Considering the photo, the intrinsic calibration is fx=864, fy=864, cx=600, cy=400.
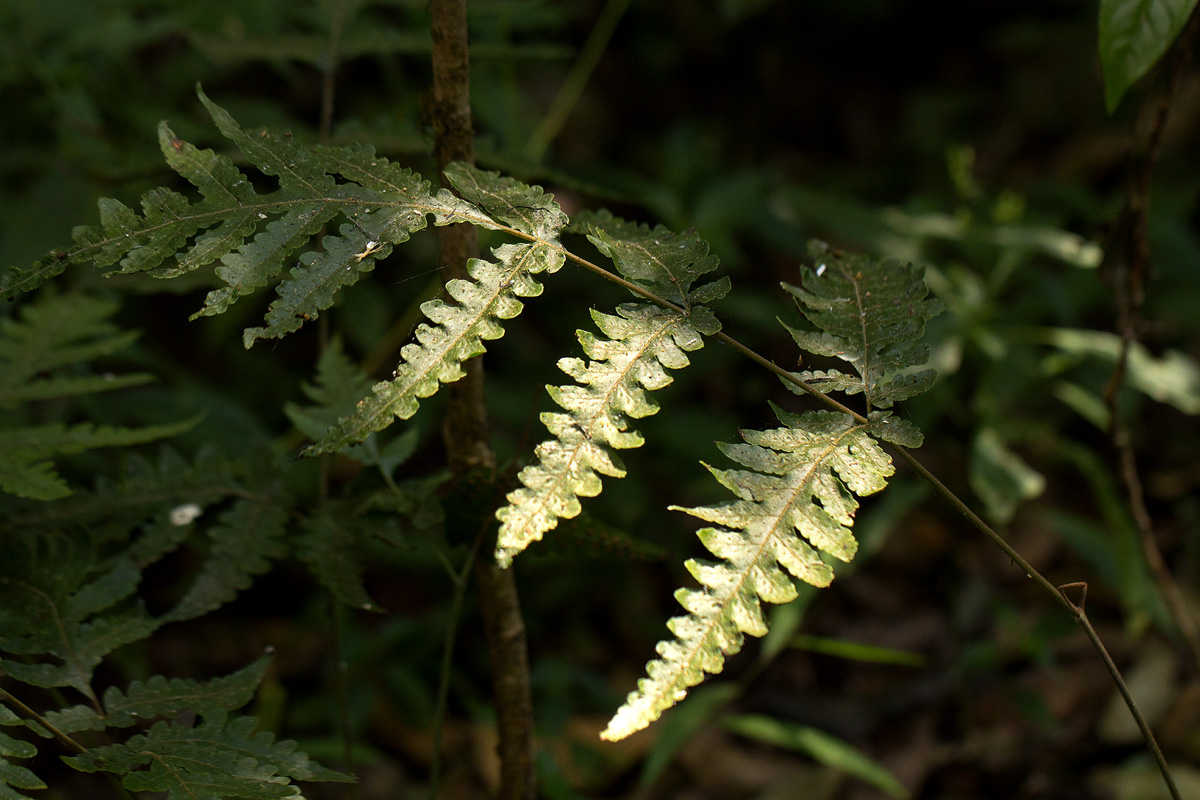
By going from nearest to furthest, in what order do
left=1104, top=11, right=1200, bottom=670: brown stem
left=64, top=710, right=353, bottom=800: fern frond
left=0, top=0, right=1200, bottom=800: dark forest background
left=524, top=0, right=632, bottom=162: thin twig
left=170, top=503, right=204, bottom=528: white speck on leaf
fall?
left=64, top=710, right=353, bottom=800: fern frond < left=170, top=503, right=204, bottom=528: white speck on leaf < left=1104, top=11, right=1200, bottom=670: brown stem < left=0, top=0, right=1200, bottom=800: dark forest background < left=524, top=0, right=632, bottom=162: thin twig

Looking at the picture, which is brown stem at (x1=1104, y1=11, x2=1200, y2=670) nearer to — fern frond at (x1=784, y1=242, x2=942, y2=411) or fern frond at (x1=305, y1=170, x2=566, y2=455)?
fern frond at (x1=784, y1=242, x2=942, y2=411)

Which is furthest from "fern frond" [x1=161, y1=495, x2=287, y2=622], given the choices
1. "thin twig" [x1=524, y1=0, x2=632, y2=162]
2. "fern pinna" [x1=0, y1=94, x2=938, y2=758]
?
"thin twig" [x1=524, y1=0, x2=632, y2=162]

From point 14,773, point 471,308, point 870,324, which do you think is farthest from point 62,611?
point 870,324

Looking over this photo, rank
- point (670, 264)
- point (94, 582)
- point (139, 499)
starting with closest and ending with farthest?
point (670, 264), point (94, 582), point (139, 499)

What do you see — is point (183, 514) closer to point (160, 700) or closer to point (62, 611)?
point (62, 611)

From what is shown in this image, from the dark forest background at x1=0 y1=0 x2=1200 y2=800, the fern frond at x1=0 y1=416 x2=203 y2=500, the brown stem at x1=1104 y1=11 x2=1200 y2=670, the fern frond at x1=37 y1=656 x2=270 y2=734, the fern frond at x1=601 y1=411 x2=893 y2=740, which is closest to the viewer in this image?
the fern frond at x1=601 y1=411 x2=893 y2=740

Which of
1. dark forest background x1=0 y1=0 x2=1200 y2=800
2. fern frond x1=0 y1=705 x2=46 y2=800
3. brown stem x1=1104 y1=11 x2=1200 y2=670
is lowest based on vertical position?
dark forest background x1=0 y1=0 x2=1200 y2=800

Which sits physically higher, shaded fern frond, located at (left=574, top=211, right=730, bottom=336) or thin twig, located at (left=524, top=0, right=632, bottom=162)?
shaded fern frond, located at (left=574, top=211, right=730, bottom=336)

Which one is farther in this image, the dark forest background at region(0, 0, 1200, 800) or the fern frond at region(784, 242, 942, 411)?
the dark forest background at region(0, 0, 1200, 800)

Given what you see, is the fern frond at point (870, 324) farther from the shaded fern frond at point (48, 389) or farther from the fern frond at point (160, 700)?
the shaded fern frond at point (48, 389)
